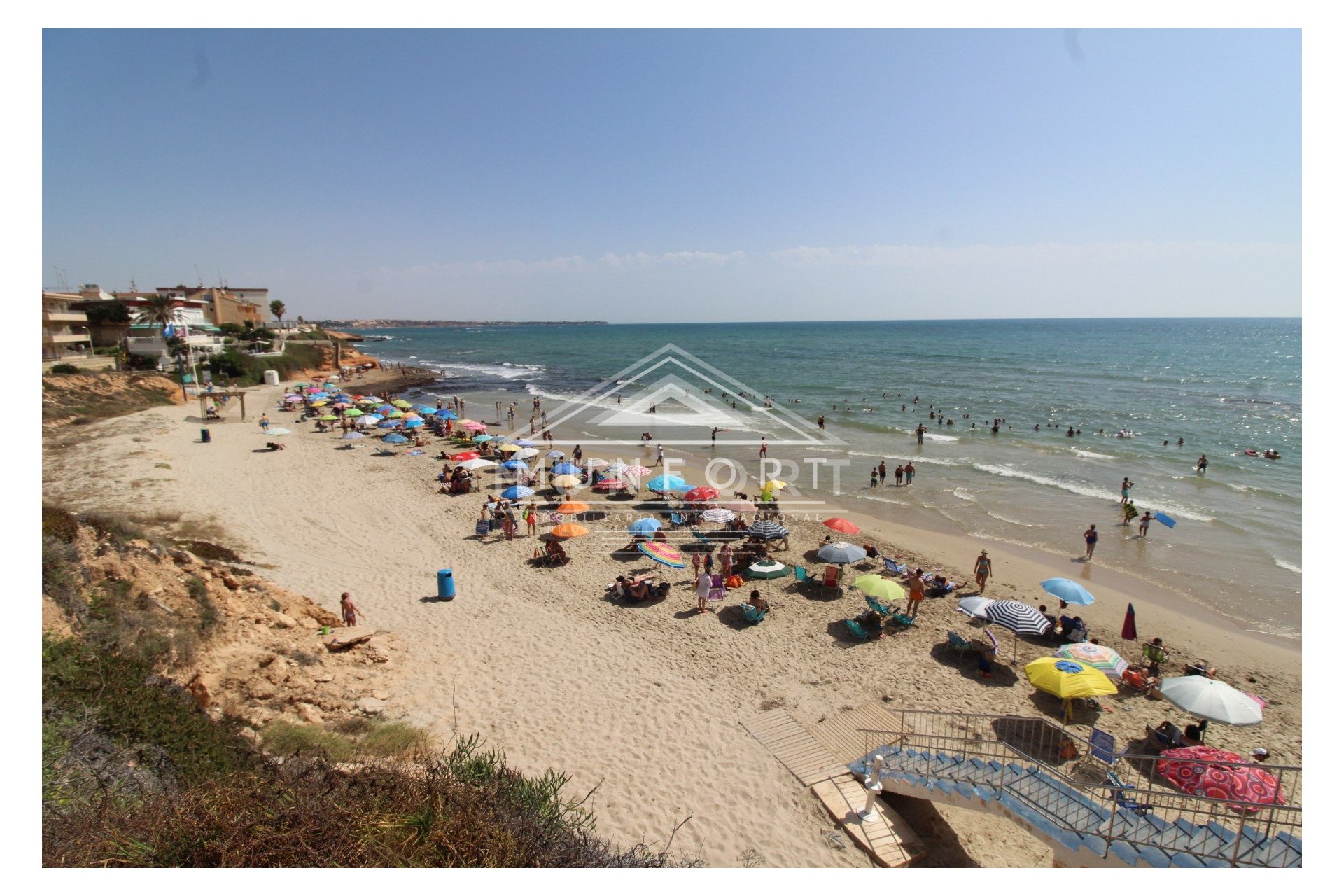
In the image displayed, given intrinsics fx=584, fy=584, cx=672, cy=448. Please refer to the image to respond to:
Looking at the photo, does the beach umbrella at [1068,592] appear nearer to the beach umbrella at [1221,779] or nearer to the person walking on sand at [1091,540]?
the beach umbrella at [1221,779]

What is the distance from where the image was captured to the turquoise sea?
58.5 ft

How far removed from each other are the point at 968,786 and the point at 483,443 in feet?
82.1

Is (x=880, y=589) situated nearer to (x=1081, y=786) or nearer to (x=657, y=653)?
(x=657, y=653)

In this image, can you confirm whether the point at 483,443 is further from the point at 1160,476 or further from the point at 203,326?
the point at 203,326

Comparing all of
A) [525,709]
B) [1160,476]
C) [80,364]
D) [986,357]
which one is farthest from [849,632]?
[986,357]

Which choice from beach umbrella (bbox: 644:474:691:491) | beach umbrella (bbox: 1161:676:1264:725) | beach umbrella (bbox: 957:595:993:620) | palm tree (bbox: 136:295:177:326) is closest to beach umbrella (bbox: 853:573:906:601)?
beach umbrella (bbox: 957:595:993:620)

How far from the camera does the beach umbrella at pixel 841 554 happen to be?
1389 cm

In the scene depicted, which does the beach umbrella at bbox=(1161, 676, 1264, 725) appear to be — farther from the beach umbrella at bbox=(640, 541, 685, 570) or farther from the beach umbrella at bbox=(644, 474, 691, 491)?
the beach umbrella at bbox=(644, 474, 691, 491)

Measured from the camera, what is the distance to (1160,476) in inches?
1027

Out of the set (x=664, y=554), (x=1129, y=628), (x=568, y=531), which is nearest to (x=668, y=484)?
(x=568, y=531)

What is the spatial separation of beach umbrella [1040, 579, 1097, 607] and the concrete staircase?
575cm

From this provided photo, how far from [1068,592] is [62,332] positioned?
68979mm

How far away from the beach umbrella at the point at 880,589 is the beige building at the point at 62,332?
2085 inches

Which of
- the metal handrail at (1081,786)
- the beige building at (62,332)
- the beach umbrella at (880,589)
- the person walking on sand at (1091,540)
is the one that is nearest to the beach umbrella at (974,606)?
the beach umbrella at (880,589)
